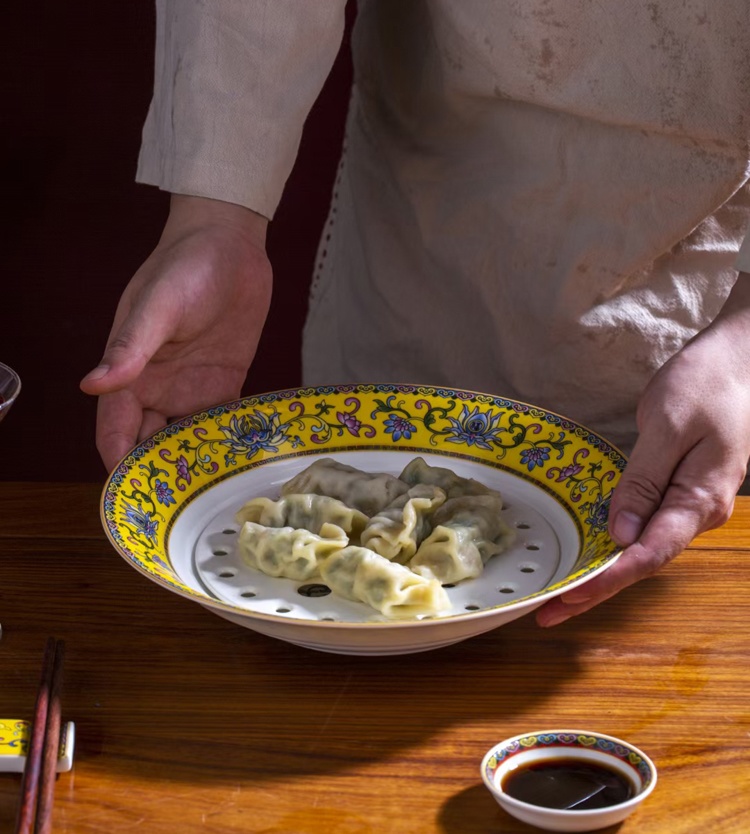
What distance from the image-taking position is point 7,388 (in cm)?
106

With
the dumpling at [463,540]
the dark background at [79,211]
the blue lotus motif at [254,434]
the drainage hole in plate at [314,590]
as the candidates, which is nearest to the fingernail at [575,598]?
the dumpling at [463,540]

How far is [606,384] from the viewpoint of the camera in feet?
4.81

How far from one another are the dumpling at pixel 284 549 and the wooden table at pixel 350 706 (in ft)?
0.21

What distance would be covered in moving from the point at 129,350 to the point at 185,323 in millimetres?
141

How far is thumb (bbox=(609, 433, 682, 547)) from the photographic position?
0.97 metres

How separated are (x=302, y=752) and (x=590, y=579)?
0.27 metres

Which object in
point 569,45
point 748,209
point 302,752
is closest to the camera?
point 302,752

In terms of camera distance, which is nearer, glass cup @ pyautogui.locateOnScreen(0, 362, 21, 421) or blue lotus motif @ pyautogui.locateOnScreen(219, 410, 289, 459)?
glass cup @ pyautogui.locateOnScreen(0, 362, 21, 421)

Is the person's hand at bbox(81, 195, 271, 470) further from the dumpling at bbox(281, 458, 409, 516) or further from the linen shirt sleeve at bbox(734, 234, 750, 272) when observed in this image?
the linen shirt sleeve at bbox(734, 234, 750, 272)

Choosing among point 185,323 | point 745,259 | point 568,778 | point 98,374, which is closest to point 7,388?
point 98,374

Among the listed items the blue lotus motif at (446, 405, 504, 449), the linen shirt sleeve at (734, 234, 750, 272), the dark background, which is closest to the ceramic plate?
the blue lotus motif at (446, 405, 504, 449)

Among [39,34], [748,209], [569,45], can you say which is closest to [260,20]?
[569,45]

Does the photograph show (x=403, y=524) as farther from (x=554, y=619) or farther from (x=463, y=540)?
(x=554, y=619)

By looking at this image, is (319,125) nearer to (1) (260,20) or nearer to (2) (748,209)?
(1) (260,20)
